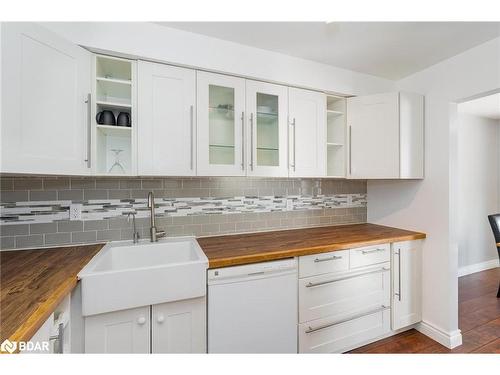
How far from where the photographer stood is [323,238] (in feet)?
6.15

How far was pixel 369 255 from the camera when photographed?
1820 millimetres

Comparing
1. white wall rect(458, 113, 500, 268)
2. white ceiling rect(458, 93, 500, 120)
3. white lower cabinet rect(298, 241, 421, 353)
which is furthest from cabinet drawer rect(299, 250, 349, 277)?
white wall rect(458, 113, 500, 268)

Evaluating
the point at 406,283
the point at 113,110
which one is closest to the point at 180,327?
the point at 113,110

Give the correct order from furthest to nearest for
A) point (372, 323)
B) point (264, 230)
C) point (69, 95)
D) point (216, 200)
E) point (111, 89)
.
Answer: point (264, 230), point (216, 200), point (372, 323), point (111, 89), point (69, 95)

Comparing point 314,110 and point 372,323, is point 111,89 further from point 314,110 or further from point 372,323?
point 372,323

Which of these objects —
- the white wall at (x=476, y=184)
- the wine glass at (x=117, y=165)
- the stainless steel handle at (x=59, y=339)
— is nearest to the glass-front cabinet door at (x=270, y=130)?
the wine glass at (x=117, y=165)

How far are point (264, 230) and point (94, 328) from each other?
1.36 metres

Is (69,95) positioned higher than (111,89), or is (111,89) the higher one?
(111,89)

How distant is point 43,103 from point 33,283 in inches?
33.1

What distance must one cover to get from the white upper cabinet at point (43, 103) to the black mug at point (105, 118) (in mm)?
80

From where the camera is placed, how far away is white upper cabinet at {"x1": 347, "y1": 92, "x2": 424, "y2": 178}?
193 centimetres

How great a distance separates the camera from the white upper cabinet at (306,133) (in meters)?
1.87
